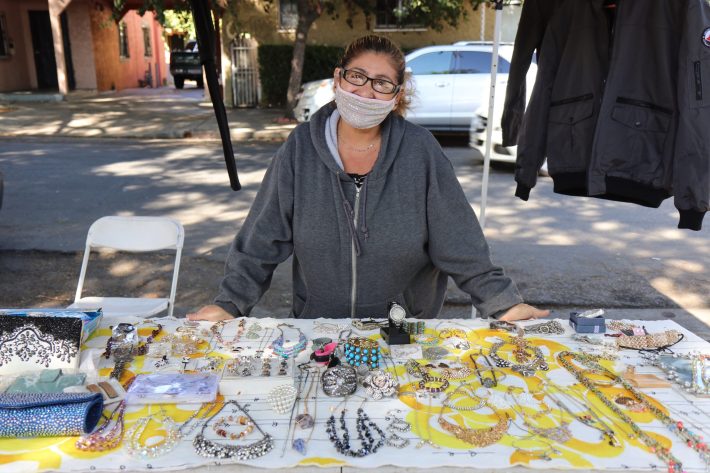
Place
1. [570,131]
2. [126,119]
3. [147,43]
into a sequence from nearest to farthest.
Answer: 1. [570,131]
2. [126,119]
3. [147,43]

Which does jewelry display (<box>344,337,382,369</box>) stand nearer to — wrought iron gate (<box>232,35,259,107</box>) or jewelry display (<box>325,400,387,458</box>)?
jewelry display (<box>325,400,387,458</box>)

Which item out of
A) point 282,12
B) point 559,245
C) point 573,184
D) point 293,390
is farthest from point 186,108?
point 293,390

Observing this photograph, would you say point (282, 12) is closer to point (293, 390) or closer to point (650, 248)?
point (650, 248)

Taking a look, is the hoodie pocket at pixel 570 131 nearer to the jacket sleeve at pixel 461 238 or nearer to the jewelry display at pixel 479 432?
the jacket sleeve at pixel 461 238

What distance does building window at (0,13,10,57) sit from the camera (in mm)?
18594

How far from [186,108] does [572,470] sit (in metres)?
16.7

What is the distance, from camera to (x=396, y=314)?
202 cm

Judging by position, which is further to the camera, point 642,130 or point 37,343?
point 642,130

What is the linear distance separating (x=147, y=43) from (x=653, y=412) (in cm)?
2934

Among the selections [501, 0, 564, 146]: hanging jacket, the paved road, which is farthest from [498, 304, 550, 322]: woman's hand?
the paved road

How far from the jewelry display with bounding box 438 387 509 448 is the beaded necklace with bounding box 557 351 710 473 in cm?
33

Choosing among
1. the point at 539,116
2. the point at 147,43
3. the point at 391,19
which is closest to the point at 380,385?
the point at 539,116

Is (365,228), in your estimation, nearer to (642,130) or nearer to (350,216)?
(350,216)

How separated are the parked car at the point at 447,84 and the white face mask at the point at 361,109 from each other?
9.11 meters
